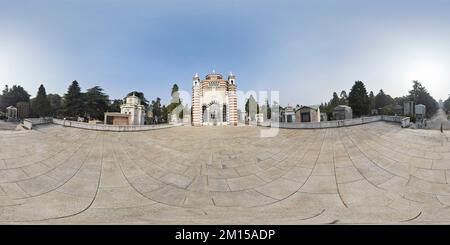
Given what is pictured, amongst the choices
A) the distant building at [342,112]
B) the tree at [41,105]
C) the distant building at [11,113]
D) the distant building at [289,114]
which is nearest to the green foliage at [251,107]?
the distant building at [289,114]

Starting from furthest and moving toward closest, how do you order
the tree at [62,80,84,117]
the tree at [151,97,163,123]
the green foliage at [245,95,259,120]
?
the green foliage at [245,95,259,120], the tree at [151,97,163,123], the tree at [62,80,84,117]

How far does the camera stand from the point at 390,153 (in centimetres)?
239

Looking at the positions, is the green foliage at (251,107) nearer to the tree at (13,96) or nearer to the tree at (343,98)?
the tree at (343,98)

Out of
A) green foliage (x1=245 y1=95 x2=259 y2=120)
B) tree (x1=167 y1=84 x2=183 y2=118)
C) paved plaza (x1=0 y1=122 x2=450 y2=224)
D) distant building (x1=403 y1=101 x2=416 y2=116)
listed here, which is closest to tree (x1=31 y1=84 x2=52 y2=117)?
paved plaza (x1=0 y1=122 x2=450 y2=224)

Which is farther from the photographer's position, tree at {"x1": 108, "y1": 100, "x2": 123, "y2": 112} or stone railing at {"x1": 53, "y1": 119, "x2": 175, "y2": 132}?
stone railing at {"x1": 53, "y1": 119, "x2": 175, "y2": 132}

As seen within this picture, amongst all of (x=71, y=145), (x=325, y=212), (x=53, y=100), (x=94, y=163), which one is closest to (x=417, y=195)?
(x=325, y=212)

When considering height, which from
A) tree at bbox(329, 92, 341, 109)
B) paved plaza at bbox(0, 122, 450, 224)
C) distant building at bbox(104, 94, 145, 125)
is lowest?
paved plaza at bbox(0, 122, 450, 224)

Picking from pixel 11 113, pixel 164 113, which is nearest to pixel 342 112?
pixel 164 113

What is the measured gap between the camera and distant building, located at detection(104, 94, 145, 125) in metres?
2.22

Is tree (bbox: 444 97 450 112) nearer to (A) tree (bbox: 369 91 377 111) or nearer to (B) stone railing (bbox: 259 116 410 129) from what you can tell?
(B) stone railing (bbox: 259 116 410 129)

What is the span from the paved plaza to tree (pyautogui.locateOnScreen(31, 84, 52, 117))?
208mm

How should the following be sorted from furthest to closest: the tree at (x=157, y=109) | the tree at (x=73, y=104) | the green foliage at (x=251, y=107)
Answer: the green foliage at (x=251, y=107) → the tree at (x=157, y=109) → the tree at (x=73, y=104)

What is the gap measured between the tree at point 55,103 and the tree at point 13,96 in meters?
0.29

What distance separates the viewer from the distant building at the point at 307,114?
230 cm
